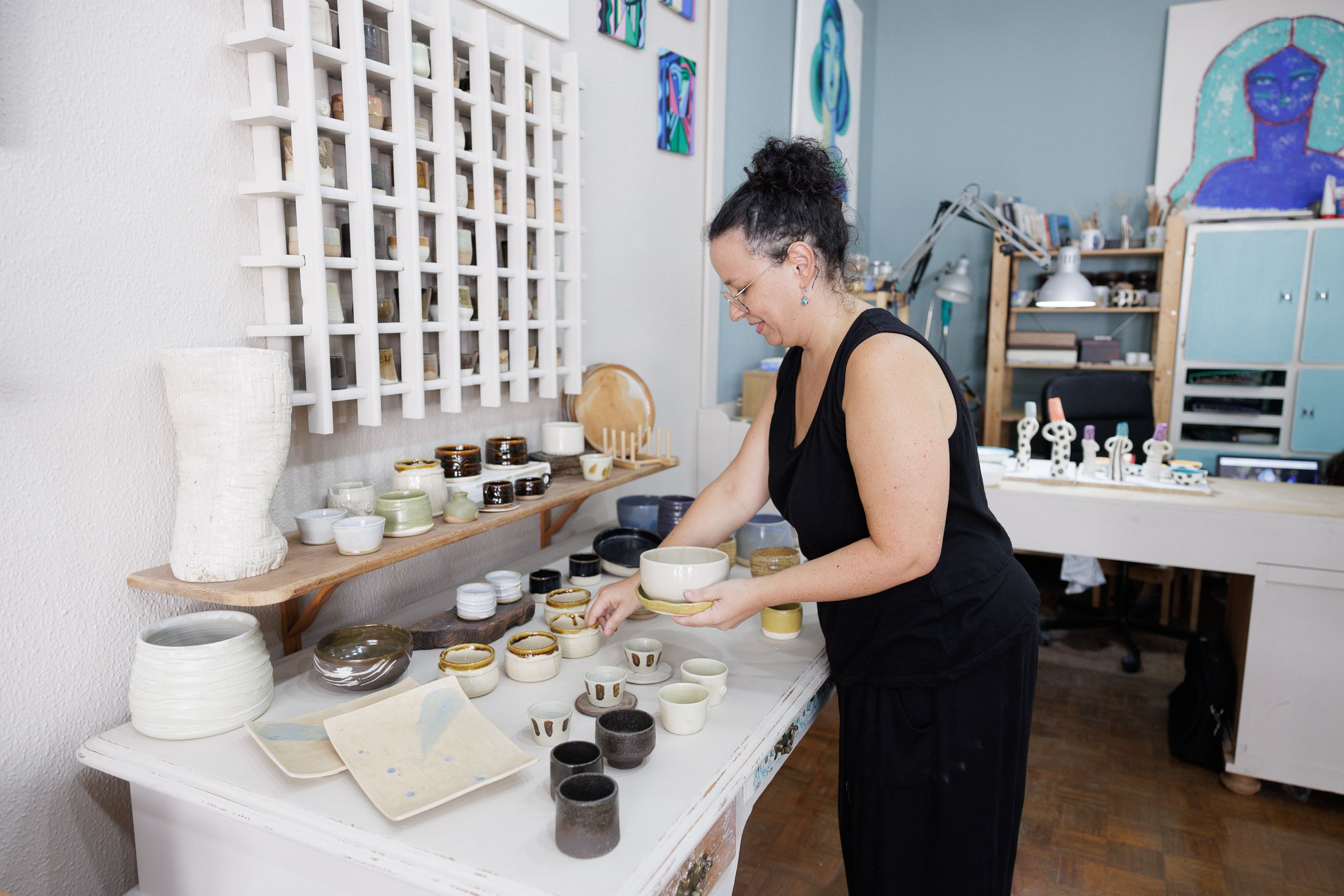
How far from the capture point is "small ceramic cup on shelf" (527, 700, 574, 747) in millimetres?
1188

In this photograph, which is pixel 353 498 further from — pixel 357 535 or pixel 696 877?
pixel 696 877

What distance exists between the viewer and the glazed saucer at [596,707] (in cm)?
130

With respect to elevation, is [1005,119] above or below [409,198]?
above

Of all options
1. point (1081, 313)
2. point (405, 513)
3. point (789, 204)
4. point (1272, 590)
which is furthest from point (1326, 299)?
point (405, 513)

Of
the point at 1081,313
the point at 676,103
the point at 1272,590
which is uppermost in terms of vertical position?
the point at 676,103

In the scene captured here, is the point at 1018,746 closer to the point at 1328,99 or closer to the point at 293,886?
the point at 293,886

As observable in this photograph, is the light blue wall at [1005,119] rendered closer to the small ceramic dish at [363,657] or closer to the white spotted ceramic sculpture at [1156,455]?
the white spotted ceramic sculpture at [1156,455]

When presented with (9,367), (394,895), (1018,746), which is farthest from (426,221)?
(1018,746)

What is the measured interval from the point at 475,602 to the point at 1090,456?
2.31 meters

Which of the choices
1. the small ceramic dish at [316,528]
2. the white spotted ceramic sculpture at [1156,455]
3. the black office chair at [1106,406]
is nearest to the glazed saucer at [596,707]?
the small ceramic dish at [316,528]

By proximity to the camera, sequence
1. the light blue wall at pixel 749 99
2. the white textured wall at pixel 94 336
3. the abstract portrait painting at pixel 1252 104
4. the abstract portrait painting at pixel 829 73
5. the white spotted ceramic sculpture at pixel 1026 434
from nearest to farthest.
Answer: the white textured wall at pixel 94 336 < the white spotted ceramic sculpture at pixel 1026 434 < the light blue wall at pixel 749 99 < the abstract portrait painting at pixel 829 73 < the abstract portrait painting at pixel 1252 104

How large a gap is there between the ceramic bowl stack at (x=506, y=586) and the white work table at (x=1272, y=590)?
1887mm

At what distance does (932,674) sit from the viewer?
1373mm

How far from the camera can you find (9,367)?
1.13 m
